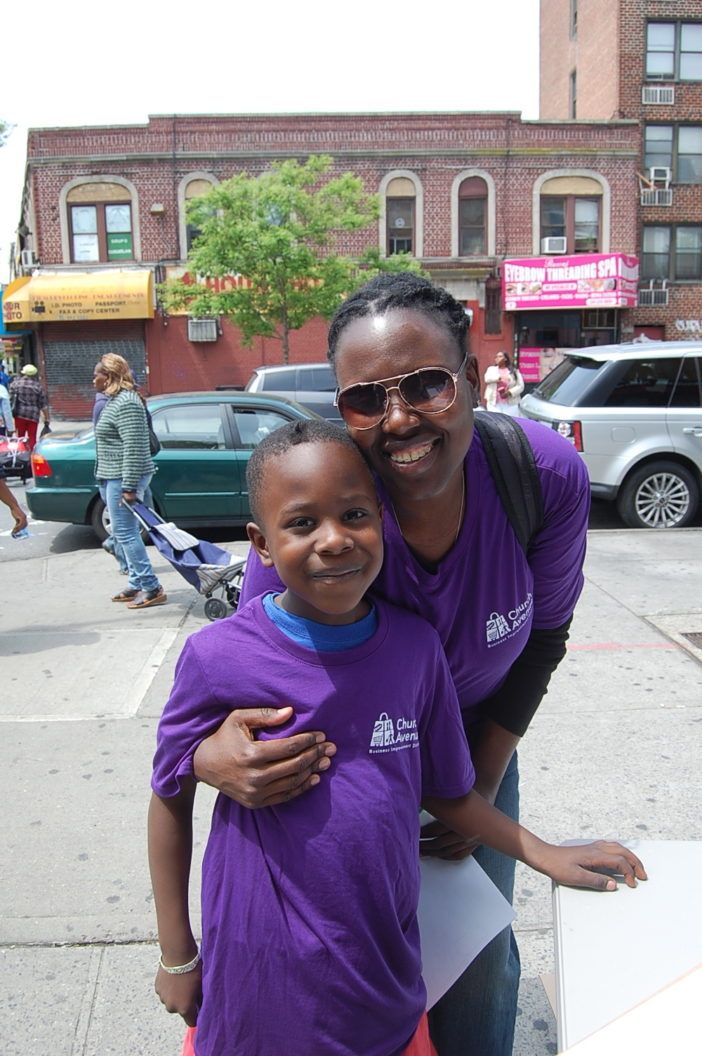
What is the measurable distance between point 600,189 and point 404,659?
2841cm

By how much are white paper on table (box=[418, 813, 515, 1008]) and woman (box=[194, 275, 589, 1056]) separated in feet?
0.17

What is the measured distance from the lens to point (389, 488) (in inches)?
63.4

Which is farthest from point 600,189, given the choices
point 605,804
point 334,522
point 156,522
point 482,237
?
point 334,522

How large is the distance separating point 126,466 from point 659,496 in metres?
5.44

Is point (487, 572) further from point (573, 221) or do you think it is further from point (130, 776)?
point (573, 221)

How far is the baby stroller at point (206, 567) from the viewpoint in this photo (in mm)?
5863

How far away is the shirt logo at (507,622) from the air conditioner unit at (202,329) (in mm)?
25468

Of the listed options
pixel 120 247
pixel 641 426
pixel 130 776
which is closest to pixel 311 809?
pixel 130 776

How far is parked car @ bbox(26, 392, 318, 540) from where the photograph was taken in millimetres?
8398

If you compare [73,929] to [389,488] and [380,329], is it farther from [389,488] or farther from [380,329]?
[380,329]

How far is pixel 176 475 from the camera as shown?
8414 mm

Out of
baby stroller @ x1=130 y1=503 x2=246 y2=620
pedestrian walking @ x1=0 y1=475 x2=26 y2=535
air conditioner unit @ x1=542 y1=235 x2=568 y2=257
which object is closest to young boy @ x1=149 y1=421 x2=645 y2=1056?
baby stroller @ x1=130 y1=503 x2=246 y2=620

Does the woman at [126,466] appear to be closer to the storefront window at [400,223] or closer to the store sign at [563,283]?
the storefront window at [400,223]

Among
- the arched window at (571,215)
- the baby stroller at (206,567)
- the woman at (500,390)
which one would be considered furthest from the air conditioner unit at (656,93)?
the baby stroller at (206,567)
